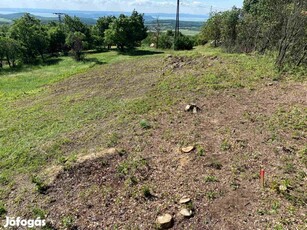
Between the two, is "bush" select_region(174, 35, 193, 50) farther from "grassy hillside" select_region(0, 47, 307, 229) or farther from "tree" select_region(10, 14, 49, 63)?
"tree" select_region(10, 14, 49, 63)

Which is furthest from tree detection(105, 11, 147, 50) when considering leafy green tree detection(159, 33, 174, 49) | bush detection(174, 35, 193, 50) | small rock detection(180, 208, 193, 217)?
small rock detection(180, 208, 193, 217)

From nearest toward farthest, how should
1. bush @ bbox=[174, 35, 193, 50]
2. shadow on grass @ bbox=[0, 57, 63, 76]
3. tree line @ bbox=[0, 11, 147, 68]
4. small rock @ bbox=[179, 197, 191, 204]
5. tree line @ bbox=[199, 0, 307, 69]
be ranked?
small rock @ bbox=[179, 197, 191, 204]
tree line @ bbox=[199, 0, 307, 69]
shadow on grass @ bbox=[0, 57, 63, 76]
tree line @ bbox=[0, 11, 147, 68]
bush @ bbox=[174, 35, 193, 50]

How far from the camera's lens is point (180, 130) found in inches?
298

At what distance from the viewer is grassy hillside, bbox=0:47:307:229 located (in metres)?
4.66

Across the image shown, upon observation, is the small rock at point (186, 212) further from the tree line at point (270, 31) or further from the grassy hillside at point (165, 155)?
the tree line at point (270, 31)

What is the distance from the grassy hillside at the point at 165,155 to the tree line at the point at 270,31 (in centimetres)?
Result: 118

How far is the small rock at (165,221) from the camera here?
14.2ft

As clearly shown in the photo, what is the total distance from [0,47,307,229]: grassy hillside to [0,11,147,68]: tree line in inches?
637

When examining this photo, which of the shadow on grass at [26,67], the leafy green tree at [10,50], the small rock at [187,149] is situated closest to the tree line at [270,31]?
the small rock at [187,149]

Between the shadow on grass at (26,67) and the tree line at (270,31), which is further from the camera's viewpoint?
the shadow on grass at (26,67)

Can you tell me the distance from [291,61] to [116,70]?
10990 mm

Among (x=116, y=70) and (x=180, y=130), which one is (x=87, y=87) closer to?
(x=116, y=70)

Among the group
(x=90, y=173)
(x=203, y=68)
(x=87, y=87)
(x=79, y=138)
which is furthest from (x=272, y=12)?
(x=90, y=173)

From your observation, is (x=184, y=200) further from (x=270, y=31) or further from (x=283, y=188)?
(x=270, y=31)
